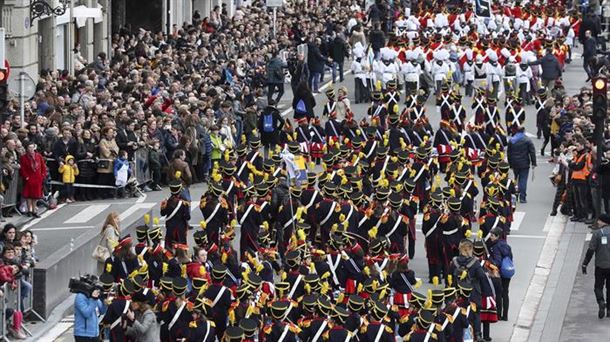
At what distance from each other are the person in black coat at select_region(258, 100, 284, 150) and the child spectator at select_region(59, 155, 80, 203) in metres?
4.36

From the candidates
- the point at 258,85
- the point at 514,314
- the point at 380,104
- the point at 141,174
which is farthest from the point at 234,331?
the point at 258,85

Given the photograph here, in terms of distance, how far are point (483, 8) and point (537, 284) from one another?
2499 cm

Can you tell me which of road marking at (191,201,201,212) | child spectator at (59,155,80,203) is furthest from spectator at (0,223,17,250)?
road marking at (191,201,201,212)

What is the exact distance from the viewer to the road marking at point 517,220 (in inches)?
1423

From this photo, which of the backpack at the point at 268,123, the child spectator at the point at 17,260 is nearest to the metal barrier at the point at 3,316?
the child spectator at the point at 17,260

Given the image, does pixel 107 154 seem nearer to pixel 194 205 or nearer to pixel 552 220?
pixel 194 205

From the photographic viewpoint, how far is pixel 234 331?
24.5 meters

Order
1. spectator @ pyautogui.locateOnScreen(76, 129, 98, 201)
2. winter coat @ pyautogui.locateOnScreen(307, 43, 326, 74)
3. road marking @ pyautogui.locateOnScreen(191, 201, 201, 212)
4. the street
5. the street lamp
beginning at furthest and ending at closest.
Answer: winter coat @ pyautogui.locateOnScreen(307, 43, 326, 74)
the street lamp
road marking @ pyautogui.locateOnScreen(191, 201, 201, 212)
spectator @ pyautogui.locateOnScreen(76, 129, 98, 201)
the street

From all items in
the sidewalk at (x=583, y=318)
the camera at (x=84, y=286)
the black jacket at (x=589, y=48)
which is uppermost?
the black jacket at (x=589, y=48)

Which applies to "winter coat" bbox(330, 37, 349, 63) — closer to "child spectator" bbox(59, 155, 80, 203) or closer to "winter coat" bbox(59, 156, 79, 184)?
"child spectator" bbox(59, 155, 80, 203)

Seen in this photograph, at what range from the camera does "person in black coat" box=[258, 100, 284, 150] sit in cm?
4006

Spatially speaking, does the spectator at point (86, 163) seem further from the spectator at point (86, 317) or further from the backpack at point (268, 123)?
the spectator at point (86, 317)

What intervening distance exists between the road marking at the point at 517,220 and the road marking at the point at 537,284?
0.53 m

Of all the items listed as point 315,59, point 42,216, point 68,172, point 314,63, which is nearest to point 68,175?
point 68,172
